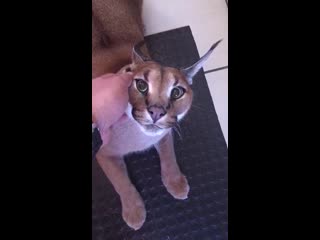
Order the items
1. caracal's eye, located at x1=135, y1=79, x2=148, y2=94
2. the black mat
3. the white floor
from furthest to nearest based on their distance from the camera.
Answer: the white floor → the black mat → caracal's eye, located at x1=135, y1=79, x2=148, y2=94

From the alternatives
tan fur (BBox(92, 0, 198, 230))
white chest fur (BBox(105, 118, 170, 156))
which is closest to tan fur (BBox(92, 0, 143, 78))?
tan fur (BBox(92, 0, 198, 230))

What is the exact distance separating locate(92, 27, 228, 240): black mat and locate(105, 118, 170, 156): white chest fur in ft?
0.14

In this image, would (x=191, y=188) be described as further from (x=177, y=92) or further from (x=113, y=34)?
(x=113, y=34)

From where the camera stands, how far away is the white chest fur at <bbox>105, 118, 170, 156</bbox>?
2.45ft

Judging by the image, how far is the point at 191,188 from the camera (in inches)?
32.8

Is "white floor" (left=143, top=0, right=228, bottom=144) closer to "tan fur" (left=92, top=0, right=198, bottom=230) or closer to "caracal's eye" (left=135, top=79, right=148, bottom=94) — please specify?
"tan fur" (left=92, top=0, right=198, bottom=230)

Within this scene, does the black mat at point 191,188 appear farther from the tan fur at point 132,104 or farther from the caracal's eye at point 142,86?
the caracal's eye at point 142,86

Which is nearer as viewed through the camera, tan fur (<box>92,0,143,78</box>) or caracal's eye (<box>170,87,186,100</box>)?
caracal's eye (<box>170,87,186,100</box>)

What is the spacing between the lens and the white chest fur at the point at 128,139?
2.45 feet

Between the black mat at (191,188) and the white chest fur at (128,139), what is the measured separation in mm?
41

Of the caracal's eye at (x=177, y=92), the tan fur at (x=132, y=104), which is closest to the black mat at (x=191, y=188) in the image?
the tan fur at (x=132, y=104)
